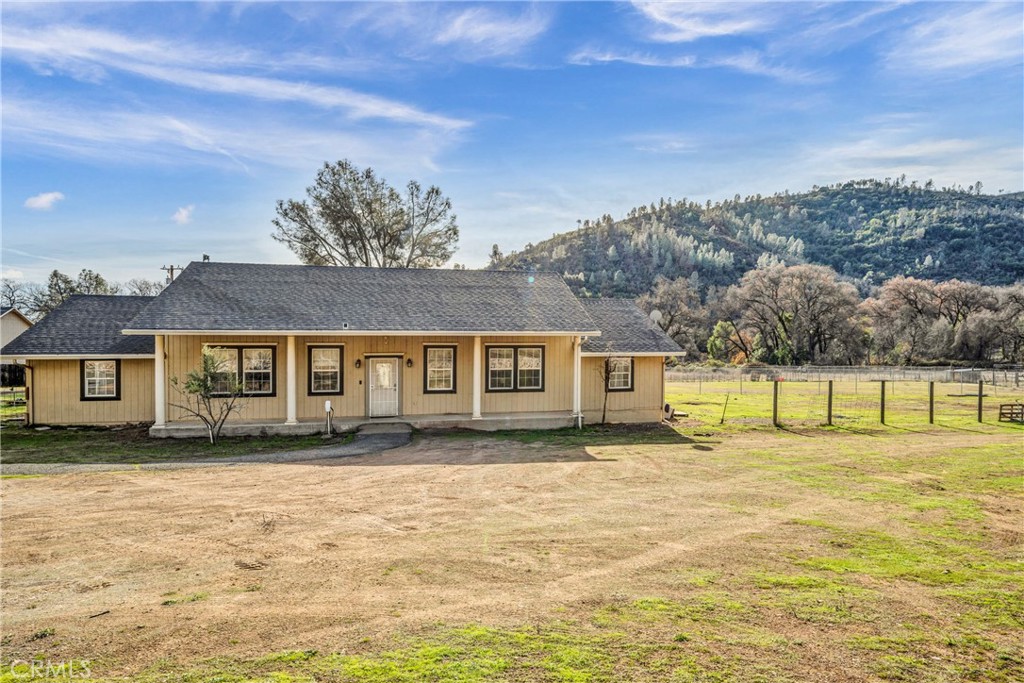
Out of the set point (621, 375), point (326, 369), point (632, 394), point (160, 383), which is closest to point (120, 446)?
point (160, 383)

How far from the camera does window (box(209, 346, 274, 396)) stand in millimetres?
16016

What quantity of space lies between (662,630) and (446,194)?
34353 millimetres

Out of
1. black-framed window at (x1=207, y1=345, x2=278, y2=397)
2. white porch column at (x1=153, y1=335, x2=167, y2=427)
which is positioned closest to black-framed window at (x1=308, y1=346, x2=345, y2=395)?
black-framed window at (x1=207, y1=345, x2=278, y2=397)

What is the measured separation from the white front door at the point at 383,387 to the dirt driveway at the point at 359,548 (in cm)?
499

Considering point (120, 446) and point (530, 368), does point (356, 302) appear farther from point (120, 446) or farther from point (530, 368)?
point (120, 446)

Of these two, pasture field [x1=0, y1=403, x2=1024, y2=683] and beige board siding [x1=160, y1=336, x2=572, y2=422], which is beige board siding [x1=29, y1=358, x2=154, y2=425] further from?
pasture field [x1=0, y1=403, x2=1024, y2=683]

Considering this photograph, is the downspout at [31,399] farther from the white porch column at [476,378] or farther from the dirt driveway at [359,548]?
the white porch column at [476,378]

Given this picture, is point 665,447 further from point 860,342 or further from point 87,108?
point 860,342

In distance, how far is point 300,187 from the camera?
1362 inches

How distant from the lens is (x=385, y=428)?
16094mm

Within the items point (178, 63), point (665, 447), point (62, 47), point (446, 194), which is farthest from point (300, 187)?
point (665, 447)

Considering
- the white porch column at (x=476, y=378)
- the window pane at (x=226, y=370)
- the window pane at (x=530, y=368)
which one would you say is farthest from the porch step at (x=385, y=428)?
the window pane at (x=530, y=368)

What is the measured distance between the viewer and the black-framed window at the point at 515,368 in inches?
704

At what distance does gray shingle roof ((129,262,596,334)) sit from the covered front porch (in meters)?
2.57
